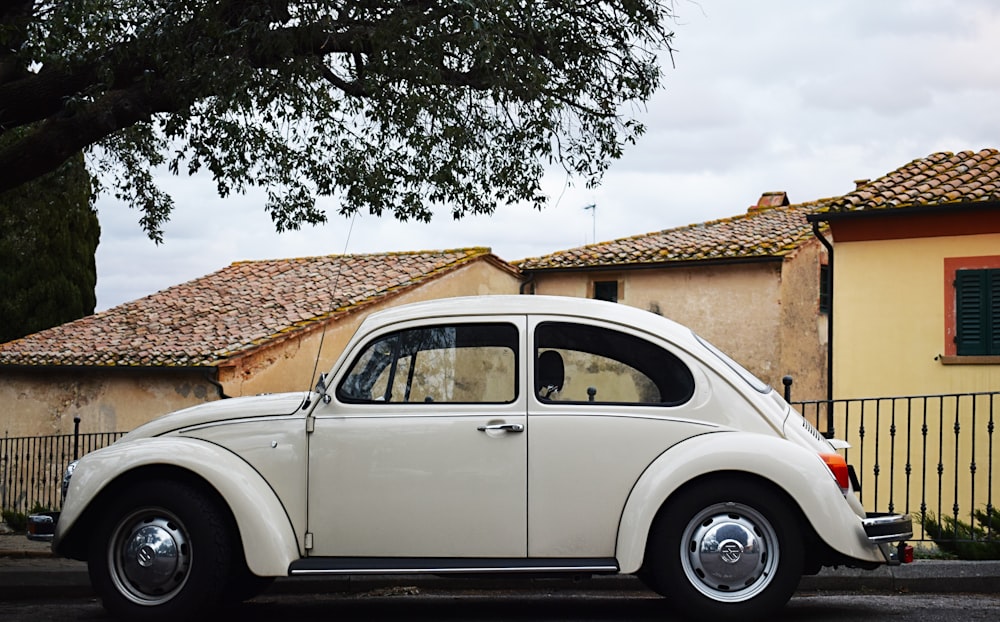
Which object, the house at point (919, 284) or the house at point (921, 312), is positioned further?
the house at point (919, 284)

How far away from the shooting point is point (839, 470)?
5848 mm

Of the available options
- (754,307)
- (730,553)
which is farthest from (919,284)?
(730,553)

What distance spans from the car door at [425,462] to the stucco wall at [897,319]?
1213 cm

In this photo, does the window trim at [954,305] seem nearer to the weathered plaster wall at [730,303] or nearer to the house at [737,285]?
the house at [737,285]

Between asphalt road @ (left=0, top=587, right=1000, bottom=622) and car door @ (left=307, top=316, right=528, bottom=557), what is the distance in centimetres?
67

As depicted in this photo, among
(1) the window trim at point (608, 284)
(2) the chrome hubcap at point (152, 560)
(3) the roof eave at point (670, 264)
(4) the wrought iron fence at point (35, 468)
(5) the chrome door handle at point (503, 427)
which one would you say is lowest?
(4) the wrought iron fence at point (35, 468)

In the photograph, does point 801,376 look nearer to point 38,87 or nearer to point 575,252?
point 575,252

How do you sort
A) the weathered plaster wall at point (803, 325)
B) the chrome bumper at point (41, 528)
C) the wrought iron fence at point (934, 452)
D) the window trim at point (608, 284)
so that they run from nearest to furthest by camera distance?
1. the chrome bumper at point (41, 528)
2. the wrought iron fence at point (934, 452)
3. the weathered plaster wall at point (803, 325)
4. the window trim at point (608, 284)

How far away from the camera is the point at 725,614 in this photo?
18.6 feet

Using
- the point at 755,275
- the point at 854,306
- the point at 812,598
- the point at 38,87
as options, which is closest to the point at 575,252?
the point at 755,275

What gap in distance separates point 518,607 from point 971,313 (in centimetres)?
1176

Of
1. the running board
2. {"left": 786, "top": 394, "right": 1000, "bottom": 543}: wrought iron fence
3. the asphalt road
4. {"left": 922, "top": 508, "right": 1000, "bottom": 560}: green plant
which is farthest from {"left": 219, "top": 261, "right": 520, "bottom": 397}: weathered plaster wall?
the running board

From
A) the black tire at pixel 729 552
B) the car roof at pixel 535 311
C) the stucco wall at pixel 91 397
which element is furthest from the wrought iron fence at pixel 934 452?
the stucco wall at pixel 91 397

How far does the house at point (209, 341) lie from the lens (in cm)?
2277
